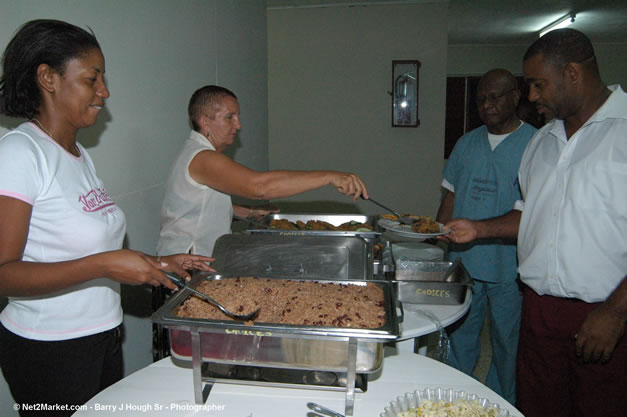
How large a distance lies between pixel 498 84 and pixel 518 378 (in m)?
1.28

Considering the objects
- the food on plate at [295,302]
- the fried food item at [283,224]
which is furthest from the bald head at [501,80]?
the food on plate at [295,302]

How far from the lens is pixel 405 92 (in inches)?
163

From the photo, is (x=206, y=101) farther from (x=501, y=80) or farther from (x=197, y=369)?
(x=501, y=80)

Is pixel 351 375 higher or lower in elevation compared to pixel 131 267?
lower

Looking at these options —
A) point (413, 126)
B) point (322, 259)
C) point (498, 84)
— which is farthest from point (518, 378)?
point (413, 126)

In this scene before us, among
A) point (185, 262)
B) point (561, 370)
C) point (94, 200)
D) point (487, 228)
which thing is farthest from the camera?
point (487, 228)

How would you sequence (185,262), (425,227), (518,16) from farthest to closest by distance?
(518,16)
(425,227)
(185,262)

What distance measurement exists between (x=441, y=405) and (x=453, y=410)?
3 cm

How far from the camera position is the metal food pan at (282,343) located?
823mm

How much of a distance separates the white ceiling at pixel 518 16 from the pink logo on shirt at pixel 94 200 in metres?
3.43

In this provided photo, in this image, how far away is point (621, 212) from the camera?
1.23 m

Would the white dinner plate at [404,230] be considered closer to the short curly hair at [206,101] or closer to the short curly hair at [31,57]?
the short curly hair at [206,101]

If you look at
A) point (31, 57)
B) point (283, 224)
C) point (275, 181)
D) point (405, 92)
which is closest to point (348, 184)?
point (275, 181)

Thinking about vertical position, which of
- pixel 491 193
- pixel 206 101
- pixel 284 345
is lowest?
pixel 284 345
